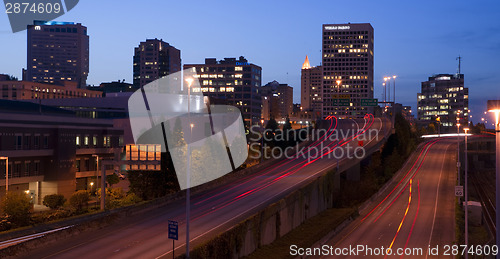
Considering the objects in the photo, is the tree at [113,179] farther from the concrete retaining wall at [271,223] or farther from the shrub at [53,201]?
the concrete retaining wall at [271,223]

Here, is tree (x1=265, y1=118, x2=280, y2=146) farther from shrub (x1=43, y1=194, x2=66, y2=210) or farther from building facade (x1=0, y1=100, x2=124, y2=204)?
shrub (x1=43, y1=194, x2=66, y2=210)

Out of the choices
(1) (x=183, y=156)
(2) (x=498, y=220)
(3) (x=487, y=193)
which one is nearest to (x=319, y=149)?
(3) (x=487, y=193)

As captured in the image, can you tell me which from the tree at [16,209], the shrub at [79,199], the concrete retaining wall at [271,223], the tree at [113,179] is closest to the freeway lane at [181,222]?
the concrete retaining wall at [271,223]

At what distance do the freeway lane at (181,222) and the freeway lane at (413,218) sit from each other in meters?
9.09

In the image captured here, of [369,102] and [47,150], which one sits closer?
[47,150]

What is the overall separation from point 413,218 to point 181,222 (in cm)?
2839

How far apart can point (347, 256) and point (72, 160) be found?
39.6 metres

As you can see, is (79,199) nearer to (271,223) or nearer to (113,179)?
(113,179)

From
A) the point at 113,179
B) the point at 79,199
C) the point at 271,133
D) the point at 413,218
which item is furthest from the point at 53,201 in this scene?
the point at 271,133

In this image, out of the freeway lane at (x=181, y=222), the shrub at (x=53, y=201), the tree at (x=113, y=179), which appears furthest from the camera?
the tree at (x=113, y=179)

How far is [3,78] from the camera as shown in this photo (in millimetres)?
189000

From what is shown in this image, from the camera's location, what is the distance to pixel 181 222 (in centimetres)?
3594

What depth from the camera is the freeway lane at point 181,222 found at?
27330mm

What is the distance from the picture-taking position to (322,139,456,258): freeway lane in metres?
42.0
